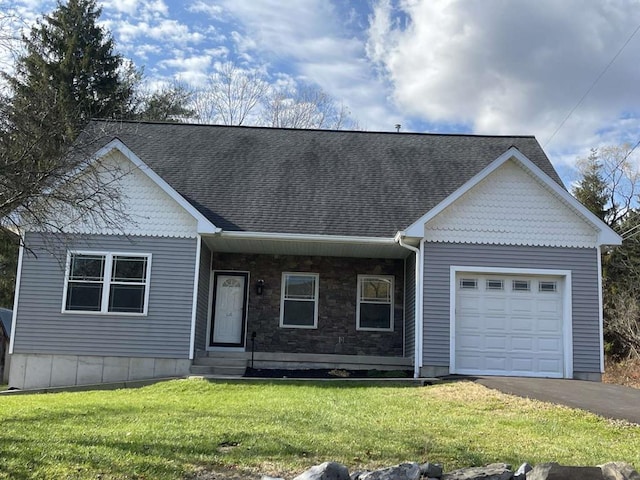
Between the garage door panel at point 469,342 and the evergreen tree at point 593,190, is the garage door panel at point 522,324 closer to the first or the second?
the garage door panel at point 469,342

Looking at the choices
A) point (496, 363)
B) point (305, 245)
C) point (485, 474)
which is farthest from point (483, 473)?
point (305, 245)

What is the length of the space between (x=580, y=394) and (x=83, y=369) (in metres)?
10.1

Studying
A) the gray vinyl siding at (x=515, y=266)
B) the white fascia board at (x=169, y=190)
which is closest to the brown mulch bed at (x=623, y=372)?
the gray vinyl siding at (x=515, y=266)

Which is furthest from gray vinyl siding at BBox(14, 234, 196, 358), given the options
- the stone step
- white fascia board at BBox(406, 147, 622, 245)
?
white fascia board at BBox(406, 147, 622, 245)

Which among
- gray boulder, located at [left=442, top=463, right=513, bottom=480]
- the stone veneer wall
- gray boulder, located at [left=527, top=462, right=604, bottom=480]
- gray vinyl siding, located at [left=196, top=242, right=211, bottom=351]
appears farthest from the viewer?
the stone veneer wall

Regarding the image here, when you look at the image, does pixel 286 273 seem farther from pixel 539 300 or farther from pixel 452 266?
pixel 539 300

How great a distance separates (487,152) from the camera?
17500mm

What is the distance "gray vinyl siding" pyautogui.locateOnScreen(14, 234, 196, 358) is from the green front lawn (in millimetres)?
3210

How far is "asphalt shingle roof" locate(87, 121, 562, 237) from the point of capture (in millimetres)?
14641

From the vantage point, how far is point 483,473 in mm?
4727

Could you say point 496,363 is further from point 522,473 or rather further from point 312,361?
point 522,473

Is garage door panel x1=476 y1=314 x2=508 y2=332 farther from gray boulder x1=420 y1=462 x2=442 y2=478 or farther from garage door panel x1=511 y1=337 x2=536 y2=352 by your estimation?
gray boulder x1=420 y1=462 x2=442 y2=478

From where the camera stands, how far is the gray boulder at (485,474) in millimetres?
4680

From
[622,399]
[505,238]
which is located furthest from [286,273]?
[622,399]
